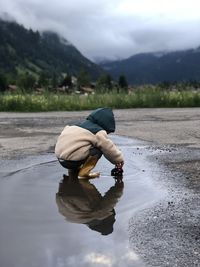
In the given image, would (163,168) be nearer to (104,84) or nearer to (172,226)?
(172,226)

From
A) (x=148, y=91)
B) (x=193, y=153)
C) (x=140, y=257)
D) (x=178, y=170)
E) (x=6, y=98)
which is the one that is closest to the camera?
(x=140, y=257)

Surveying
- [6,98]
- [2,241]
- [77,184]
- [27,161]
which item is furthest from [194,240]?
[6,98]

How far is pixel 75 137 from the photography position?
7.23 meters

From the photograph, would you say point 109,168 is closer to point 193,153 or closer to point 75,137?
point 75,137

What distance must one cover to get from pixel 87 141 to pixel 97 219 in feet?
7.05

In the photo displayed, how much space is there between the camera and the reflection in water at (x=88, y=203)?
5.11m

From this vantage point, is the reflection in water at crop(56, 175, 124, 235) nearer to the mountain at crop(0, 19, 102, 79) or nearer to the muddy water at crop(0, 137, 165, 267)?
the muddy water at crop(0, 137, 165, 267)

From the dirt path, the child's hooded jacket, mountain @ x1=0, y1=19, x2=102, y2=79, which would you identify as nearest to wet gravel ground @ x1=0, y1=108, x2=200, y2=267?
the dirt path

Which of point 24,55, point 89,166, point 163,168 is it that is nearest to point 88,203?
point 89,166

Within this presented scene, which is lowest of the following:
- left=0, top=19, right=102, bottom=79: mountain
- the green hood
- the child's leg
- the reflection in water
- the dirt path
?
the dirt path

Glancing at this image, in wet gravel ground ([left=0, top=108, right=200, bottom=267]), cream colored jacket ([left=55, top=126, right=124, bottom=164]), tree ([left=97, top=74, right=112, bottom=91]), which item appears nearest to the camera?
wet gravel ground ([left=0, top=108, right=200, bottom=267])

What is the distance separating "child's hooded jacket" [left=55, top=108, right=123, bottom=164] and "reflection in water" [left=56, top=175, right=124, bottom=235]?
342 millimetres

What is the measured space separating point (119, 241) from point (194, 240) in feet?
1.98

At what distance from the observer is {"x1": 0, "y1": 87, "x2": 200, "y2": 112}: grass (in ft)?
69.1
